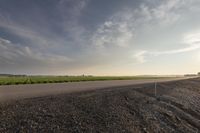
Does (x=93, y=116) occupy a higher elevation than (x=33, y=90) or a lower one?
lower

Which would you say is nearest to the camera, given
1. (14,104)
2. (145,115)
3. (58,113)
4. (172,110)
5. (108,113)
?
(58,113)

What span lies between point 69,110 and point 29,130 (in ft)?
10.0

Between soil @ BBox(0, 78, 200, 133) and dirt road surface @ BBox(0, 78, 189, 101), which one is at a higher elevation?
dirt road surface @ BBox(0, 78, 189, 101)

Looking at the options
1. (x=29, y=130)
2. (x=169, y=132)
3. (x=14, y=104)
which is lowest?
(x=169, y=132)

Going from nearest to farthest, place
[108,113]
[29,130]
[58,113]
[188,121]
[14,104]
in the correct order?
[29,130], [58,113], [14,104], [108,113], [188,121]

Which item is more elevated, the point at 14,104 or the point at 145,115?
the point at 14,104

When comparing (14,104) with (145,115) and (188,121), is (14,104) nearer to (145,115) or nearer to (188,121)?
(145,115)

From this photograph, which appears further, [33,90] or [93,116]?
[33,90]

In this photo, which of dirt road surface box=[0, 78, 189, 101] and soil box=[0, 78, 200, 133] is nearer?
soil box=[0, 78, 200, 133]

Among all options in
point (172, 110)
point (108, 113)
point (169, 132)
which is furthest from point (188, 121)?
point (108, 113)

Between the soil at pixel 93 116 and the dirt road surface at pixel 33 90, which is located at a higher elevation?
the dirt road surface at pixel 33 90

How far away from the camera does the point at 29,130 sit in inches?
323

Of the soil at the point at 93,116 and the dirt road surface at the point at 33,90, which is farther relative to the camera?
the dirt road surface at the point at 33,90

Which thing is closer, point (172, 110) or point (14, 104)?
point (14, 104)
